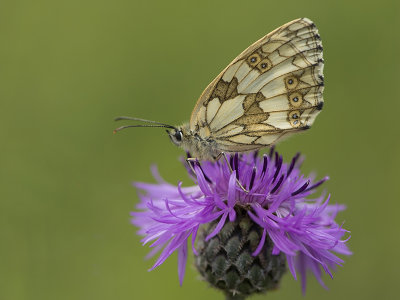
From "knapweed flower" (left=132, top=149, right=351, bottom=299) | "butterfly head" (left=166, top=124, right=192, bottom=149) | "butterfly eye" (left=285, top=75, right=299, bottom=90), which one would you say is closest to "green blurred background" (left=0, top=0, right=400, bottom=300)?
"knapweed flower" (left=132, top=149, right=351, bottom=299)

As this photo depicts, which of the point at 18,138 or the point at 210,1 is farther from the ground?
the point at 210,1

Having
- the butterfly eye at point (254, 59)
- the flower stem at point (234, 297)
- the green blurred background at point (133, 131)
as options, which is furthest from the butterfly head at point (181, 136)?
the green blurred background at point (133, 131)

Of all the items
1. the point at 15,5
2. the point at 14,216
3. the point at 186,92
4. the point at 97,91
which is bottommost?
the point at 14,216

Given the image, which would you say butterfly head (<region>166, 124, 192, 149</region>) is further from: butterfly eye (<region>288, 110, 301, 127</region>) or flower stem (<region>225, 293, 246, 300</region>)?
flower stem (<region>225, 293, 246, 300</region>)

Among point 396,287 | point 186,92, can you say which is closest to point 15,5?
point 186,92

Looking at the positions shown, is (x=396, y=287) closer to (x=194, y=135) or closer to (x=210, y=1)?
(x=194, y=135)

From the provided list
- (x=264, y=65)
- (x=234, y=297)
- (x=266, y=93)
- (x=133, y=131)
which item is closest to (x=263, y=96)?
(x=266, y=93)

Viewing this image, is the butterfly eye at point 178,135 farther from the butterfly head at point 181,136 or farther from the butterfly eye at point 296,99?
the butterfly eye at point 296,99
